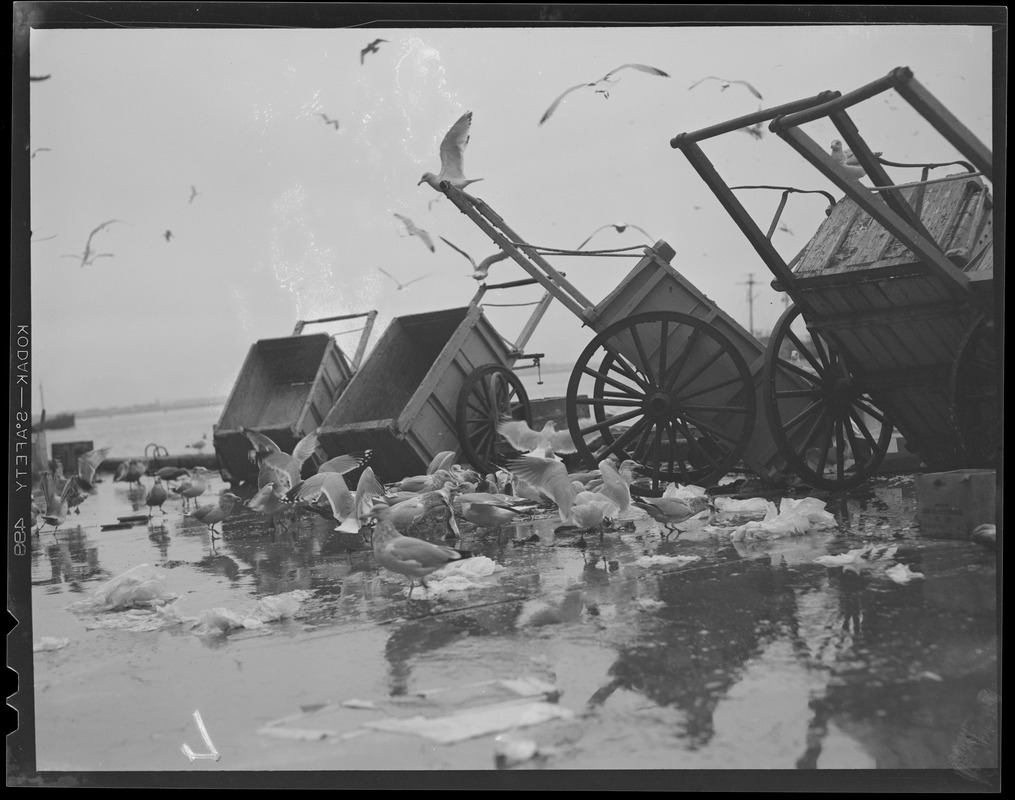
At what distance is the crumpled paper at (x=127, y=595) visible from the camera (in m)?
4.50

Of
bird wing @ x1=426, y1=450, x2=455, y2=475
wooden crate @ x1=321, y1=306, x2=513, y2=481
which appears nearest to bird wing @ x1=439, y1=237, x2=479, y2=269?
wooden crate @ x1=321, y1=306, x2=513, y2=481

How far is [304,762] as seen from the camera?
10.5ft

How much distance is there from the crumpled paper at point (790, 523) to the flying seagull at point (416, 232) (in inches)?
99.3

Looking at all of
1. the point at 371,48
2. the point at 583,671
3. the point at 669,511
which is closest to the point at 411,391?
the point at 669,511

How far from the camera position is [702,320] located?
20.5ft

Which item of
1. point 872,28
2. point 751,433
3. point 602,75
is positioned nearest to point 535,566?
point 751,433

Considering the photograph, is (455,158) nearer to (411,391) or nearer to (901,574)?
(901,574)

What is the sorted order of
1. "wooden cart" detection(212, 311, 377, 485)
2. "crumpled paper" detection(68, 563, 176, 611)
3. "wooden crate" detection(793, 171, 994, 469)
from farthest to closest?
"wooden cart" detection(212, 311, 377, 485), "wooden crate" detection(793, 171, 994, 469), "crumpled paper" detection(68, 563, 176, 611)

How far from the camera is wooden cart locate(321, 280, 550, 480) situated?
23.1ft

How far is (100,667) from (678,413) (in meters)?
3.84

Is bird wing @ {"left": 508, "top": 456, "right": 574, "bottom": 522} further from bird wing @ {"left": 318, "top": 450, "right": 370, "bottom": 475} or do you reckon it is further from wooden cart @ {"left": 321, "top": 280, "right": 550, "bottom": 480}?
wooden cart @ {"left": 321, "top": 280, "right": 550, "bottom": 480}

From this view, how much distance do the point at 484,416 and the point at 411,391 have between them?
1.17 meters

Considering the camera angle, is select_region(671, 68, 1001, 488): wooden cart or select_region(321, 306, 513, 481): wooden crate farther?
select_region(321, 306, 513, 481): wooden crate

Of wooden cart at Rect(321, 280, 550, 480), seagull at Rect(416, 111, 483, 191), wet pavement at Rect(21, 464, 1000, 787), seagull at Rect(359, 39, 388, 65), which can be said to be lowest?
wet pavement at Rect(21, 464, 1000, 787)
